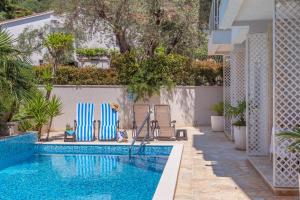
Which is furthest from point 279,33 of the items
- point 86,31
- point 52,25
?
point 52,25

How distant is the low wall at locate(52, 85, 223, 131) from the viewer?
59.7 feet

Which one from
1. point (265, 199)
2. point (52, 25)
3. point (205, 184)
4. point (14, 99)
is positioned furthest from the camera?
point (52, 25)

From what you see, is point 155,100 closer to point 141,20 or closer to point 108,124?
point 141,20

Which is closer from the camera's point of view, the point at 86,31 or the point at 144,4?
the point at 144,4

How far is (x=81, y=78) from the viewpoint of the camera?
60.5 ft

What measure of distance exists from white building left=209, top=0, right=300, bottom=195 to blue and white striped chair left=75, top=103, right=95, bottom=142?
4.70 m

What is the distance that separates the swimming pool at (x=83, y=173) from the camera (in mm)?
8320

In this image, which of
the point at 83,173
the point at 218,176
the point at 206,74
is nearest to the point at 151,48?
the point at 206,74

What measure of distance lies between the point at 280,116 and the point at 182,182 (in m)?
2.05

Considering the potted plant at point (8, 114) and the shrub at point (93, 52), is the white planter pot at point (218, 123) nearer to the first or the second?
the potted plant at point (8, 114)

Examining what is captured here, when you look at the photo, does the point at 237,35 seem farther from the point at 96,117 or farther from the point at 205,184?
the point at 96,117

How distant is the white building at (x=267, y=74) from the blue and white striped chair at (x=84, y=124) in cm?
470

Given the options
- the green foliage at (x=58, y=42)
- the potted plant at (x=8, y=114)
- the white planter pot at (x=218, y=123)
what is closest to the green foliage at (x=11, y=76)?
the potted plant at (x=8, y=114)

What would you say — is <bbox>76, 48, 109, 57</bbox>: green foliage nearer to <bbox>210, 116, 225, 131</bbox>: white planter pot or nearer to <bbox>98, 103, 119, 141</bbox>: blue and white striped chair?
<bbox>210, 116, 225, 131</bbox>: white planter pot
